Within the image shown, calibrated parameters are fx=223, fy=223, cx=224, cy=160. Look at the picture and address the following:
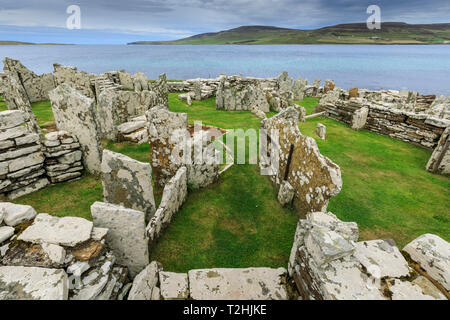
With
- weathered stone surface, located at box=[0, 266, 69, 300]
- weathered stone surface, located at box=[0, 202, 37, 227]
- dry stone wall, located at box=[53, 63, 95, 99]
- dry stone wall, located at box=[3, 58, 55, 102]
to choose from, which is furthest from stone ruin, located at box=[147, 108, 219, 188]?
dry stone wall, located at box=[3, 58, 55, 102]

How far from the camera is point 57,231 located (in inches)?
124

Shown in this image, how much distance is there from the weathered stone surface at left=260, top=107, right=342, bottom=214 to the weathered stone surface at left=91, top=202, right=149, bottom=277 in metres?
3.72

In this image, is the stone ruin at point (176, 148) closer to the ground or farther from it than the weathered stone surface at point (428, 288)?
farther from it

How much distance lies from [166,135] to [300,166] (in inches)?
149

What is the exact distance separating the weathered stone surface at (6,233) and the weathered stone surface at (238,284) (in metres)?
2.70

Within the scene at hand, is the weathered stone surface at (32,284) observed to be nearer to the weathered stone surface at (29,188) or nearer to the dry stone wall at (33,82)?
the weathered stone surface at (29,188)

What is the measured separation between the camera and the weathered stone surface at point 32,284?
2443mm

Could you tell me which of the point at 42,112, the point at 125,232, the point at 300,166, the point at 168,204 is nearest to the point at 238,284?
the point at 125,232

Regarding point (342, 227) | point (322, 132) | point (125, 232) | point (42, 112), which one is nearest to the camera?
point (342, 227)

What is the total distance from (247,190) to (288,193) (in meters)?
1.33

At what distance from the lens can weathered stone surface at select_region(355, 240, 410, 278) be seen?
3.05m

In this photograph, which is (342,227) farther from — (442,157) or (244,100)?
(244,100)

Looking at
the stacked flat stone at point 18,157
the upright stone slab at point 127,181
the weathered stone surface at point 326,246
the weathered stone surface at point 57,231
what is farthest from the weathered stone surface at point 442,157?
the stacked flat stone at point 18,157

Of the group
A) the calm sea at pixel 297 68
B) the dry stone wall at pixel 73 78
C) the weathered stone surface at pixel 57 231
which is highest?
the calm sea at pixel 297 68
